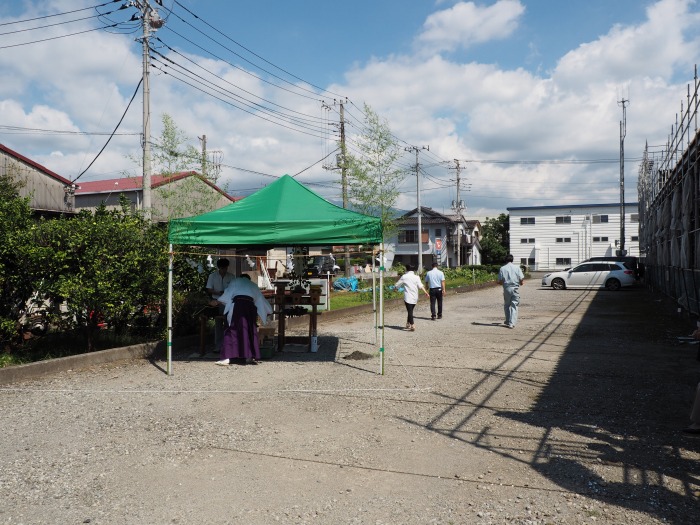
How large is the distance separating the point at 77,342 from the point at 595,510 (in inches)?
322

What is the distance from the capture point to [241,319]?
8859 mm

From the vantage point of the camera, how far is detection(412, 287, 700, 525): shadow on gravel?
13.4ft

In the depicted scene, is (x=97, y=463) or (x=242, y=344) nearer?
(x=97, y=463)

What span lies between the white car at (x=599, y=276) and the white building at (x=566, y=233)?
34.9 meters

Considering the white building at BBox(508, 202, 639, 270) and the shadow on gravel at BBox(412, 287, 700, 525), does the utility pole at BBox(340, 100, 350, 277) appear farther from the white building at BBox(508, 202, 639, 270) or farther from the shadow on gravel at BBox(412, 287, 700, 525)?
the white building at BBox(508, 202, 639, 270)

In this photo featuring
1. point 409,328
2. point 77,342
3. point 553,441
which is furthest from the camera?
point 409,328

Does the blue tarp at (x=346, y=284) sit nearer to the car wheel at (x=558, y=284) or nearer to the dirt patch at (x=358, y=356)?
the car wheel at (x=558, y=284)

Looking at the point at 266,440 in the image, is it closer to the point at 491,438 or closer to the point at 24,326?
the point at 491,438

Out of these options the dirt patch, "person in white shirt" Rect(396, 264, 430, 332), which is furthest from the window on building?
the dirt patch

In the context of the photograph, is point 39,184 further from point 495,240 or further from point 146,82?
point 495,240

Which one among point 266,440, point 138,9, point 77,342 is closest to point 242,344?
point 77,342

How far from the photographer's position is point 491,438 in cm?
521

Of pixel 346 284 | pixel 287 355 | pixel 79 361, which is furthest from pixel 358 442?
pixel 346 284

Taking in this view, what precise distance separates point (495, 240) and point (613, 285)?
4466 centimetres
